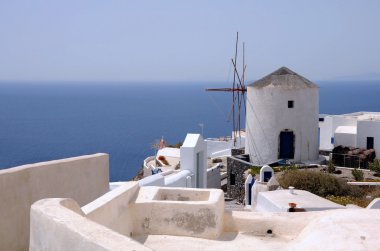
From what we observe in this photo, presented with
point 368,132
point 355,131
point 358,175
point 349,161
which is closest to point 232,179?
point 349,161

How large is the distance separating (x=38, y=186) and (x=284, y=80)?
1864 centimetres

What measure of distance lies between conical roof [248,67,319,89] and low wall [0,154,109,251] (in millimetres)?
17125

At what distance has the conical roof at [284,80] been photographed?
22.8 m

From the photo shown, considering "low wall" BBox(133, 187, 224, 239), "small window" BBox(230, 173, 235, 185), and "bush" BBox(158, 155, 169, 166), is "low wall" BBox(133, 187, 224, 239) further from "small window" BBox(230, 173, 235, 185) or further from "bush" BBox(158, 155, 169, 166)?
"bush" BBox(158, 155, 169, 166)

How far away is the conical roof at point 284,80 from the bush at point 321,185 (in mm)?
8477

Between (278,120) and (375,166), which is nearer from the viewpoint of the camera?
(375,166)

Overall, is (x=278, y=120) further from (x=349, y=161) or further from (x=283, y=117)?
(x=349, y=161)

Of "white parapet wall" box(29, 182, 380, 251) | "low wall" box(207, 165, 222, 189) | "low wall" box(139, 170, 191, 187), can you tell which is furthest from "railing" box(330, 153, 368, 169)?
"white parapet wall" box(29, 182, 380, 251)

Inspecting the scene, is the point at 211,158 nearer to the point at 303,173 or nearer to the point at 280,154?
the point at 280,154

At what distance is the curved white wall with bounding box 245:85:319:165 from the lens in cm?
2283

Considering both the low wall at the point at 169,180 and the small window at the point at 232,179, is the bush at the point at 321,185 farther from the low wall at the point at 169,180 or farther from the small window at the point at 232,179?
the small window at the point at 232,179

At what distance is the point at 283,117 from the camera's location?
23.0 meters

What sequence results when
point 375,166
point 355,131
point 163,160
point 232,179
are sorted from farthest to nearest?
1. point 163,160
2. point 355,131
3. point 232,179
4. point 375,166

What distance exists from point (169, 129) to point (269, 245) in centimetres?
8673
